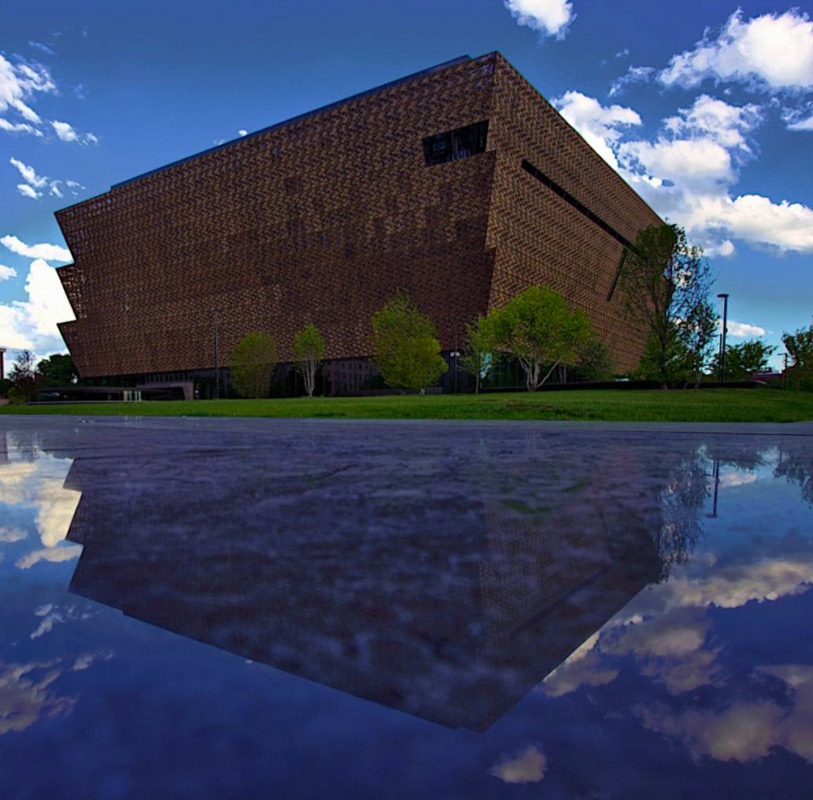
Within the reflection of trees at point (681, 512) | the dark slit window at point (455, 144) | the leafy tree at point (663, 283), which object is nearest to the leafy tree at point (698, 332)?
the leafy tree at point (663, 283)

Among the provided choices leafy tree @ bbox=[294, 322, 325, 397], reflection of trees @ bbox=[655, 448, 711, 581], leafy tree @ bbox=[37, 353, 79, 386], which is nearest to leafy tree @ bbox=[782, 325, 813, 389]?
leafy tree @ bbox=[294, 322, 325, 397]

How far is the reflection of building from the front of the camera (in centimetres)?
167

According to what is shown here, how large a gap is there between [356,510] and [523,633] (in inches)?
86.0

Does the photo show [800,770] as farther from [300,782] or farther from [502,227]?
[502,227]

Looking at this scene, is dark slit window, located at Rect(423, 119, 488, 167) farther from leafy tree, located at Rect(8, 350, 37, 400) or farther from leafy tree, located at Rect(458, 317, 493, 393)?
leafy tree, located at Rect(8, 350, 37, 400)

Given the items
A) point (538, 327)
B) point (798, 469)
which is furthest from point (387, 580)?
point (538, 327)

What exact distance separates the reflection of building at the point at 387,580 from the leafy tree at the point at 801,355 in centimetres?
6173

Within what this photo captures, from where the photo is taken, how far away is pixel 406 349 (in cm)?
4194

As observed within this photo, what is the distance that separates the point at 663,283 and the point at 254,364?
41876 millimetres

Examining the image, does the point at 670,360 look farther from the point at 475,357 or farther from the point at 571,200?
the point at 571,200

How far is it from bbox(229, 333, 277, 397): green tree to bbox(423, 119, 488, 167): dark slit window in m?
25.9

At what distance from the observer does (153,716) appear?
1428 millimetres

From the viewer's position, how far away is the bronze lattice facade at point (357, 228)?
52594 mm

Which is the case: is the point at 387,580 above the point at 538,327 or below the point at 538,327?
below
